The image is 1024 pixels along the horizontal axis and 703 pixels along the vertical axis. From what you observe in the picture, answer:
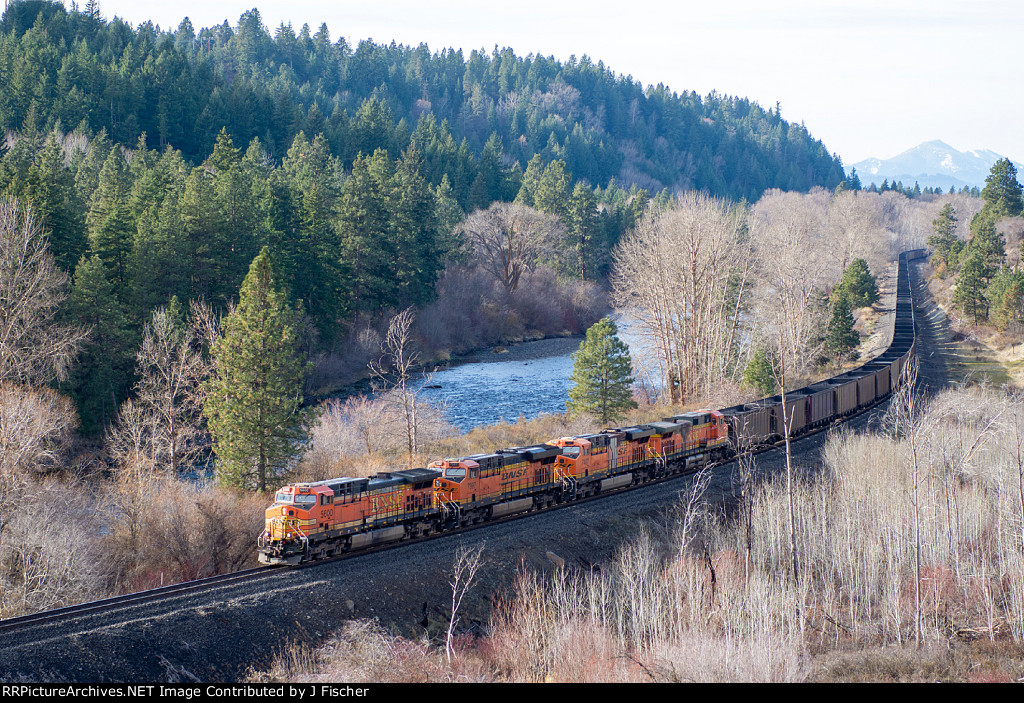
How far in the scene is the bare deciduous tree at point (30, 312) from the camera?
44469mm

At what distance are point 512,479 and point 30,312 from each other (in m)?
29.9

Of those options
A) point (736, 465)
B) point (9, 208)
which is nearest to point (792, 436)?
point (736, 465)

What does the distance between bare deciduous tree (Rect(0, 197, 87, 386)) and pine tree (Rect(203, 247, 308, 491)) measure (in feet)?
39.8

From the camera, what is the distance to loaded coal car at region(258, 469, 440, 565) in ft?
92.9

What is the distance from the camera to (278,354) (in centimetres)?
3922

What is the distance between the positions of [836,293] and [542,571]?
7578cm

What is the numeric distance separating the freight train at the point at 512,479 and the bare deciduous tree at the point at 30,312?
73.6ft

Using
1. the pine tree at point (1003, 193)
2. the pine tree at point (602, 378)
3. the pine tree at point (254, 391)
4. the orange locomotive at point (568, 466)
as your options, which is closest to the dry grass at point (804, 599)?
the orange locomotive at point (568, 466)

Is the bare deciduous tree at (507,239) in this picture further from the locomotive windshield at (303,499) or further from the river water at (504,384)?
the locomotive windshield at (303,499)

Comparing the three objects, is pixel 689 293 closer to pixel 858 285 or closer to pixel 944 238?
pixel 858 285

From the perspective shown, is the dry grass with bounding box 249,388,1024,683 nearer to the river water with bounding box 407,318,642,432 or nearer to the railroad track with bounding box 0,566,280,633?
the railroad track with bounding box 0,566,280,633

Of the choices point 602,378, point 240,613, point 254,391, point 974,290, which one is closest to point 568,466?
point 254,391

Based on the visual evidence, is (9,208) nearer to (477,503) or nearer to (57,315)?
(57,315)
